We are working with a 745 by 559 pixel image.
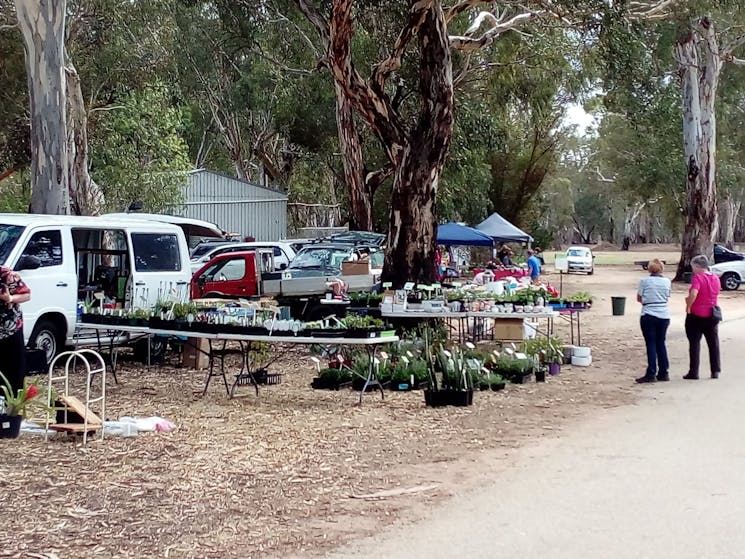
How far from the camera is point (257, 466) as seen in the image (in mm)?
7988

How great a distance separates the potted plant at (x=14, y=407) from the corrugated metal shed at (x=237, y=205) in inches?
1199

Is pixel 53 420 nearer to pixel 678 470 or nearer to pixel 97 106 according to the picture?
pixel 678 470

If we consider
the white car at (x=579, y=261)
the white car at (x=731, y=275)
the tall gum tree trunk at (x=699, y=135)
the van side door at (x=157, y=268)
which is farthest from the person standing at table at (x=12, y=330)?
the white car at (x=579, y=261)

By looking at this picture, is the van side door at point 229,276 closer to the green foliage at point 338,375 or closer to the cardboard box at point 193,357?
the cardboard box at point 193,357

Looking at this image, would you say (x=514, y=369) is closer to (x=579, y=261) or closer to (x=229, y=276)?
(x=229, y=276)

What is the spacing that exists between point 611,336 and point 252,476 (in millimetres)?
12933

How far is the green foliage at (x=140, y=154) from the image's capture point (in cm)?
3206

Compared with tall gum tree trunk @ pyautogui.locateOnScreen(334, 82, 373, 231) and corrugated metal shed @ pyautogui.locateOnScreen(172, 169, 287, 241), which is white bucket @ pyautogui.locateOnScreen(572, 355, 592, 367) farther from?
corrugated metal shed @ pyautogui.locateOnScreen(172, 169, 287, 241)

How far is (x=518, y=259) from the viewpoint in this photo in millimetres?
47188

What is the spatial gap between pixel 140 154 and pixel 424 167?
18.4 meters

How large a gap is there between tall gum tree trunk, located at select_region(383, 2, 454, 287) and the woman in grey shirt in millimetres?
4480

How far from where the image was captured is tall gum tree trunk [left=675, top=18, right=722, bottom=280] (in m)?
35.8

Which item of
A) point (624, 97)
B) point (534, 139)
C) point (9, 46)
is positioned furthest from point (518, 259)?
point (9, 46)

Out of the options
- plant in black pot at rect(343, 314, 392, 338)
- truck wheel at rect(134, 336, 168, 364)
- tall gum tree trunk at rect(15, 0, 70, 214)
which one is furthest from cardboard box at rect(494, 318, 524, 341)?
tall gum tree trunk at rect(15, 0, 70, 214)
